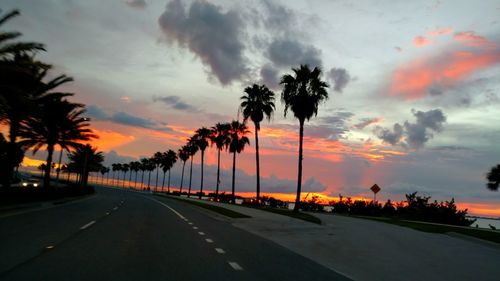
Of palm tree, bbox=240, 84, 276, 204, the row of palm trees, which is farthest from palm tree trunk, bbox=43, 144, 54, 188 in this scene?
palm tree, bbox=240, 84, 276, 204

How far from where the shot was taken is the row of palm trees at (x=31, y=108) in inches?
981

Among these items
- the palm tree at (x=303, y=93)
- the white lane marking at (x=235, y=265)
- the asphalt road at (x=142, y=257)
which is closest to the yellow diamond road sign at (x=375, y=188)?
the palm tree at (x=303, y=93)

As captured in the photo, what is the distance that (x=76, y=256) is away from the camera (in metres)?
10.6

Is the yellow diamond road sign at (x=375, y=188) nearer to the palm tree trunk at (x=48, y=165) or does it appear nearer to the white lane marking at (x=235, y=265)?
the palm tree trunk at (x=48, y=165)

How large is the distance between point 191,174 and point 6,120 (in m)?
87.8

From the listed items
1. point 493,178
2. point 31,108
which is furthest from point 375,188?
point 31,108

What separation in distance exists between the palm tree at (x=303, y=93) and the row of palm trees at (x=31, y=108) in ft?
54.1

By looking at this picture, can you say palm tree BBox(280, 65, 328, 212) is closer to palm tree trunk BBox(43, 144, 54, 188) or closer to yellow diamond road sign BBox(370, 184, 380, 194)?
yellow diamond road sign BBox(370, 184, 380, 194)

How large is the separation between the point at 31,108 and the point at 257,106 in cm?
2915

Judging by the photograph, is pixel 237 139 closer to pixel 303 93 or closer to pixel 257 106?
pixel 257 106

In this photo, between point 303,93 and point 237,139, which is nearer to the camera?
point 303,93

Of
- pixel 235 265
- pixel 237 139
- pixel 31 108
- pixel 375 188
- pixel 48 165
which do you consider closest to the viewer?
pixel 235 265

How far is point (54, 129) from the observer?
42.5 m

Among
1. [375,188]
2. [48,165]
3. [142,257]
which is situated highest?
[48,165]
